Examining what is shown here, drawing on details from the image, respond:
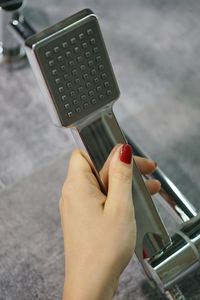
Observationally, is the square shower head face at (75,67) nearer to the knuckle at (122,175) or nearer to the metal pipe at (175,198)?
the knuckle at (122,175)

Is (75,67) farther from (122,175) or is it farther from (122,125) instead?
(122,125)

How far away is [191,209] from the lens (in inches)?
23.3

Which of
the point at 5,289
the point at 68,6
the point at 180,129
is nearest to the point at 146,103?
the point at 180,129

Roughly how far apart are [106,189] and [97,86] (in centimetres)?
10

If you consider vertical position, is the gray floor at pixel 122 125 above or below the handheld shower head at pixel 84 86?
below

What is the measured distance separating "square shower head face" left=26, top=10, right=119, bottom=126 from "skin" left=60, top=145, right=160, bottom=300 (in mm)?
53

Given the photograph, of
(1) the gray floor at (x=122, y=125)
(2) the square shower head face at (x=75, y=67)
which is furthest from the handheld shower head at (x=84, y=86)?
(1) the gray floor at (x=122, y=125)

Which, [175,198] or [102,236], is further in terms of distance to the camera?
[175,198]

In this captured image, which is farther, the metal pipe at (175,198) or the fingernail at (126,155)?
the metal pipe at (175,198)

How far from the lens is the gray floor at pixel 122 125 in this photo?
640mm

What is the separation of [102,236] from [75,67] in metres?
0.14

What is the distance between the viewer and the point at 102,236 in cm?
45

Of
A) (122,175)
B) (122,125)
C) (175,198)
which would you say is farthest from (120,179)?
(122,125)

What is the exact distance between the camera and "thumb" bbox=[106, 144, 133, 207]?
45 cm
